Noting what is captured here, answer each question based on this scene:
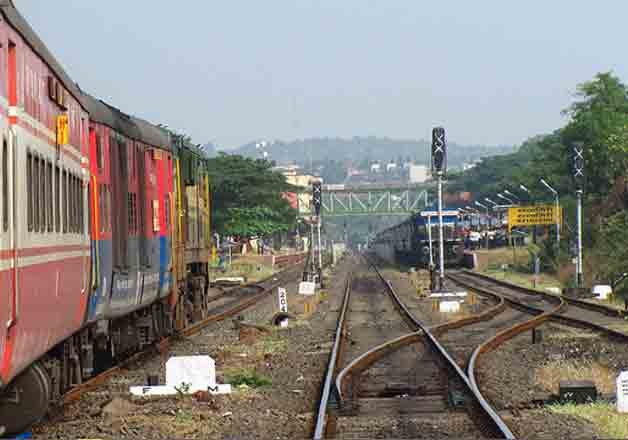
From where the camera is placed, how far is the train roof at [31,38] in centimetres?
944

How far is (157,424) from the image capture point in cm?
1354

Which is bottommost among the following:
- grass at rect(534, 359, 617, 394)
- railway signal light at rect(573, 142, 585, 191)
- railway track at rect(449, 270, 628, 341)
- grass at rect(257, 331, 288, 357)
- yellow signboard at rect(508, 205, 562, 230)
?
railway track at rect(449, 270, 628, 341)

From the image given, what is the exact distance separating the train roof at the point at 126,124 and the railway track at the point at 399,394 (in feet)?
14.6

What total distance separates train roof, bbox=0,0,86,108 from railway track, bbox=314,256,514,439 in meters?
4.28

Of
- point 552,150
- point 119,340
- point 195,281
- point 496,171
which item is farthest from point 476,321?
point 496,171

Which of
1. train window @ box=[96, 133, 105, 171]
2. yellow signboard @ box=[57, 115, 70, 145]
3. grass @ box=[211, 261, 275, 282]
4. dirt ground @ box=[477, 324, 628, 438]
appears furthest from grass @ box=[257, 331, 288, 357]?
grass @ box=[211, 261, 275, 282]

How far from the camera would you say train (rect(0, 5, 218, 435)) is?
31.1ft

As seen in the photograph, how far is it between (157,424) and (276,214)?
8351 centimetres

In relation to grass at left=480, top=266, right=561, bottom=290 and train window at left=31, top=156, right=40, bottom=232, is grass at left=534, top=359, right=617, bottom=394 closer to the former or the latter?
train window at left=31, top=156, right=40, bottom=232

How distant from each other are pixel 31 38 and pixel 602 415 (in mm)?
6841

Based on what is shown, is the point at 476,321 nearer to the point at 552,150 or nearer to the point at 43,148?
the point at 43,148

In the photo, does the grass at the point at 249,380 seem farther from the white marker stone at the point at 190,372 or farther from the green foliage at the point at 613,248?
the green foliage at the point at 613,248

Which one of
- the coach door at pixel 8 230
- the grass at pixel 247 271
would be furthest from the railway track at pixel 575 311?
the grass at pixel 247 271

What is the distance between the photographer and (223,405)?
15211 millimetres
